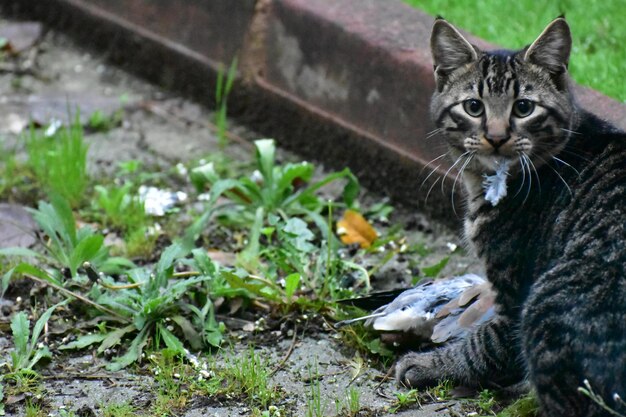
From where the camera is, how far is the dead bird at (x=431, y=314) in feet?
12.1

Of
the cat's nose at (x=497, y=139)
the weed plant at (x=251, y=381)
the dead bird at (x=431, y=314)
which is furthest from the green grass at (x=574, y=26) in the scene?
the weed plant at (x=251, y=381)

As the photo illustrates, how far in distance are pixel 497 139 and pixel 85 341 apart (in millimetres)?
1699

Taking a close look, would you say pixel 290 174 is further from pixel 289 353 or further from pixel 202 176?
pixel 289 353

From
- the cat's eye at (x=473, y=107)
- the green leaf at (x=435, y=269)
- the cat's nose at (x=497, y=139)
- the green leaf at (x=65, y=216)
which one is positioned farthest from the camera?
the green leaf at (x=65, y=216)

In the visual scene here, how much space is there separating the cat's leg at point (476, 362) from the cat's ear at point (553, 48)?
2.98 feet

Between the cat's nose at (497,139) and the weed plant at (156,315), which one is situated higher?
the cat's nose at (497,139)

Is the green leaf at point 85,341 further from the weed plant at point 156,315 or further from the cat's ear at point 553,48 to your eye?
the cat's ear at point 553,48

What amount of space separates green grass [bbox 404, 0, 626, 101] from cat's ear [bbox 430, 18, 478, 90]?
104 cm

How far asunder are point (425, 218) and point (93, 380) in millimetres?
1817

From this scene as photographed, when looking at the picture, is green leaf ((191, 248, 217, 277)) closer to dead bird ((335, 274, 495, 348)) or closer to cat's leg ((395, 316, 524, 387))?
dead bird ((335, 274, 495, 348))

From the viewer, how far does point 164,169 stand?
529cm

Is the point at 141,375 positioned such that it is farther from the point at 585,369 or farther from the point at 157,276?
the point at 585,369

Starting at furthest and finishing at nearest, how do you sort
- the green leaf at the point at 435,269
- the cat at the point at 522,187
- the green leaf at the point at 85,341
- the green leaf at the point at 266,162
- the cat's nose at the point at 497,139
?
the green leaf at the point at 266,162 < the green leaf at the point at 435,269 < the green leaf at the point at 85,341 < the cat's nose at the point at 497,139 < the cat at the point at 522,187

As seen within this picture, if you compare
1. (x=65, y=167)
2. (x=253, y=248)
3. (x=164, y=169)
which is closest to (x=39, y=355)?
(x=253, y=248)
